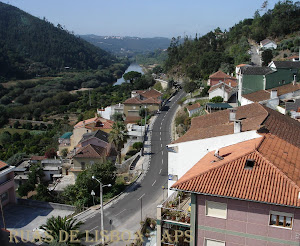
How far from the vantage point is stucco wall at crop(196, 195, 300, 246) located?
12.8 m

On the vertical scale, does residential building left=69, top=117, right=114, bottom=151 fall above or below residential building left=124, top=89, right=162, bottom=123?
below

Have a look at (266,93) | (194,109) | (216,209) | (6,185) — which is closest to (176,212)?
(216,209)

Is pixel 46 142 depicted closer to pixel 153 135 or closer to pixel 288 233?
pixel 153 135

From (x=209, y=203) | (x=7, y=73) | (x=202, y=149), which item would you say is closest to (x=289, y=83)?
(x=202, y=149)

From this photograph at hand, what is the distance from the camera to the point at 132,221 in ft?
79.9

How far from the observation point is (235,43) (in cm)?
8275

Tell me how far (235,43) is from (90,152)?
57063 mm

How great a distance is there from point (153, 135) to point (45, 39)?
535 feet

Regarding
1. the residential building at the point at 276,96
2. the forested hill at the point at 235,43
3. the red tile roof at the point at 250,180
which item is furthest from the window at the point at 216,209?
the forested hill at the point at 235,43

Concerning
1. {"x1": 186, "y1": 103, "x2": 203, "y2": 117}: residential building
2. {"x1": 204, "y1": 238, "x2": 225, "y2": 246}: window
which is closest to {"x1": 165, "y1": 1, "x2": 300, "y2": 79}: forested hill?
{"x1": 186, "y1": 103, "x2": 203, "y2": 117}: residential building

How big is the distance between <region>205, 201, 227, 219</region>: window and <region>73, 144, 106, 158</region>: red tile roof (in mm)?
24741

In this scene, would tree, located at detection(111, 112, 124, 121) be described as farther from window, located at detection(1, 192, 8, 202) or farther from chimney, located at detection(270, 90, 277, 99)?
window, located at detection(1, 192, 8, 202)

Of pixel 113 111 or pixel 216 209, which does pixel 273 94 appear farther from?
pixel 113 111

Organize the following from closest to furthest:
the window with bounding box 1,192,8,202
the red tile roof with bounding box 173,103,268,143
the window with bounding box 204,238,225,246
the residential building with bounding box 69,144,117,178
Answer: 1. the window with bounding box 204,238,225,246
2. the red tile roof with bounding box 173,103,268,143
3. the window with bounding box 1,192,8,202
4. the residential building with bounding box 69,144,117,178
